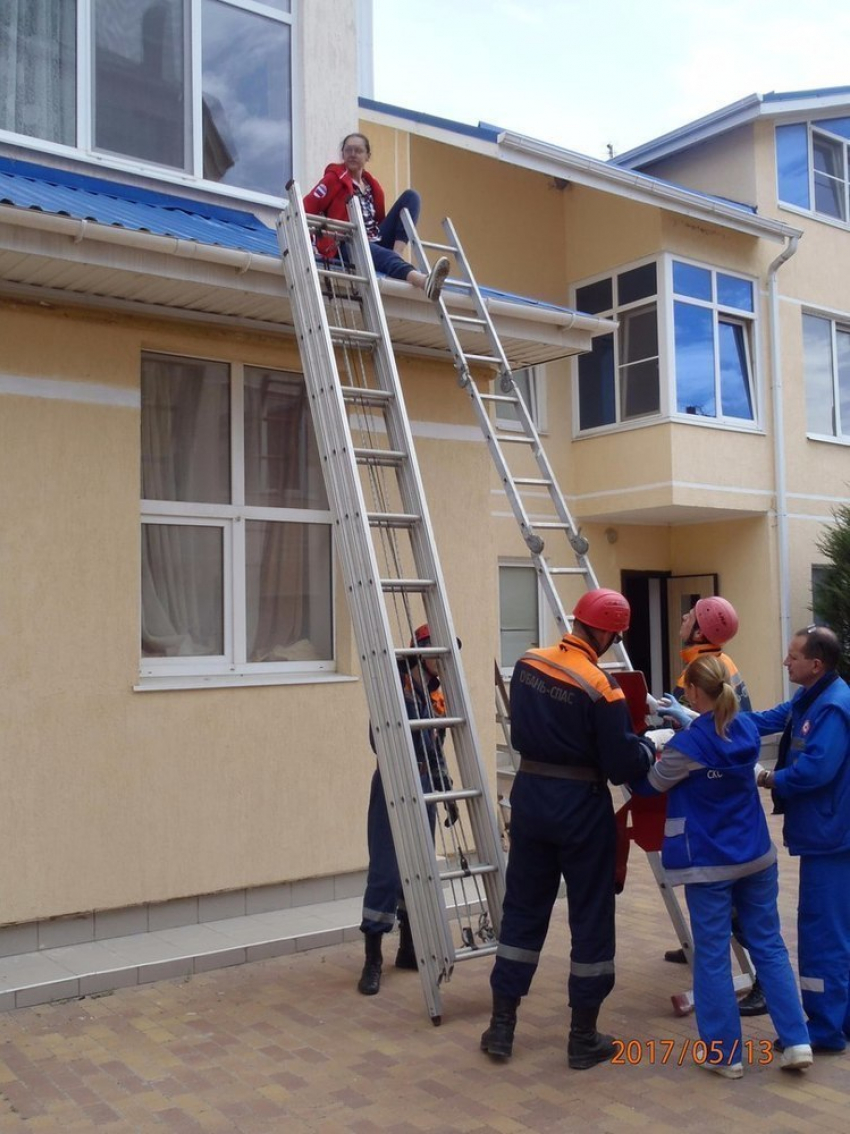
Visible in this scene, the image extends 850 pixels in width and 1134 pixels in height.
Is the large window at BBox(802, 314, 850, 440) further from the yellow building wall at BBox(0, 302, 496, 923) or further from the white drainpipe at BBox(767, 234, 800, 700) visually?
the yellow building wall at BBox(0, 302, 496, 923)

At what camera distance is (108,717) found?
246 inches

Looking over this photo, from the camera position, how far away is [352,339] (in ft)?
19.9

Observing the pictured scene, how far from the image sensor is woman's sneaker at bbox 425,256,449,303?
623cm

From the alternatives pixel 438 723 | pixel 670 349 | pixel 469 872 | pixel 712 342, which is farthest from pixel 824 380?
pixel 469 872

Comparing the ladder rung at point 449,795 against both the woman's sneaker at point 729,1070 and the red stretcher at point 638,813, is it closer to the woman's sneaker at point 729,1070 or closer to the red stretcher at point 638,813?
the red stretcher at point 638,813

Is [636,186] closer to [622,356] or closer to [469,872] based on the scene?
[622,356]

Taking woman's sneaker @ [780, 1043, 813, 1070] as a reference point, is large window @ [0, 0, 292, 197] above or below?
above

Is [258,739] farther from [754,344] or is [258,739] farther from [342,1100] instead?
[754,344]

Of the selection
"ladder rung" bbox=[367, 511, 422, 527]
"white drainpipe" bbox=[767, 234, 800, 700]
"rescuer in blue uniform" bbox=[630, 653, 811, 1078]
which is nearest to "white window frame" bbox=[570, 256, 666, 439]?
"white drainpipe" bbox=[767, 234, 800, 700]

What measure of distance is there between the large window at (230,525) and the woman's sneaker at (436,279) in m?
1.31

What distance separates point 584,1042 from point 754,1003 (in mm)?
1089

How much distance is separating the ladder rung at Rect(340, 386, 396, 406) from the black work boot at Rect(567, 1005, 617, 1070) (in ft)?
9.90

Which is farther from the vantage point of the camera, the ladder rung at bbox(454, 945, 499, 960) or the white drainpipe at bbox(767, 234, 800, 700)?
the white drainpipe at bbox(767, 234, 800, 700)

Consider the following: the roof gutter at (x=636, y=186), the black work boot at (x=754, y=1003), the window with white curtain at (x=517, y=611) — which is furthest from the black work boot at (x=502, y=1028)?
the roof gutter at (x=636, y=186)
